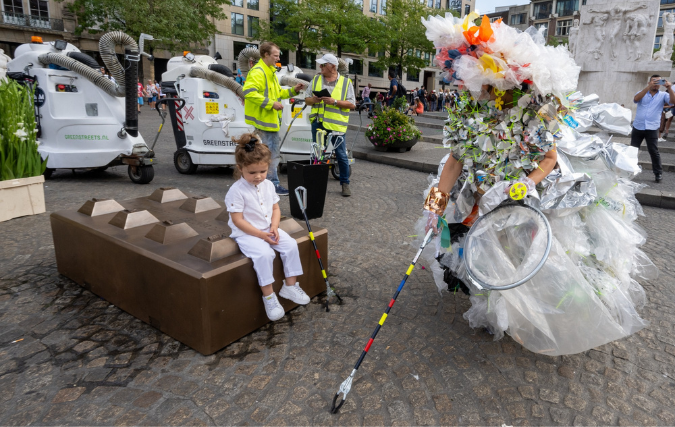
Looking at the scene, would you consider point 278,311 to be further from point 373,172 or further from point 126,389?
point 373,172

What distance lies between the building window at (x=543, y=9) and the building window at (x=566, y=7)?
108 centimetres

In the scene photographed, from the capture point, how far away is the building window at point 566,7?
69.9 m

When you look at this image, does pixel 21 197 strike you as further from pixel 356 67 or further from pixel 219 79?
pixel 356 67

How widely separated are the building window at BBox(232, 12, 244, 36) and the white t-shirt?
41.8 metres

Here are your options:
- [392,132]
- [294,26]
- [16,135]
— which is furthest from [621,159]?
[294,26]

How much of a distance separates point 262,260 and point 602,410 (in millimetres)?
1988

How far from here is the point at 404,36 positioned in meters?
41.8

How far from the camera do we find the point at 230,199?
2.97 meters

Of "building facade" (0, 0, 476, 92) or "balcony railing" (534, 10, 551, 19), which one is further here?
"balcony railing" (534, 10, 551, 19)

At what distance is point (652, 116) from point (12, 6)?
38.3 meters

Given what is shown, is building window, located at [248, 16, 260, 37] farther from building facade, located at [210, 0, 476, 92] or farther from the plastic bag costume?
the plastic bag costume


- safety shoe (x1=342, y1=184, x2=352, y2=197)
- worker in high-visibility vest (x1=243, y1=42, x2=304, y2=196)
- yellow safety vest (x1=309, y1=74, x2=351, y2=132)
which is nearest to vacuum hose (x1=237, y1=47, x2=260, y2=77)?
worker in high-visibility vest (x1=243, y1=42, x2=304, y2=196)

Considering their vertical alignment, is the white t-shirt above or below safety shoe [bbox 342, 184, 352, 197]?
above

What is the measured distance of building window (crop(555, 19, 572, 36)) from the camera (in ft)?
235
